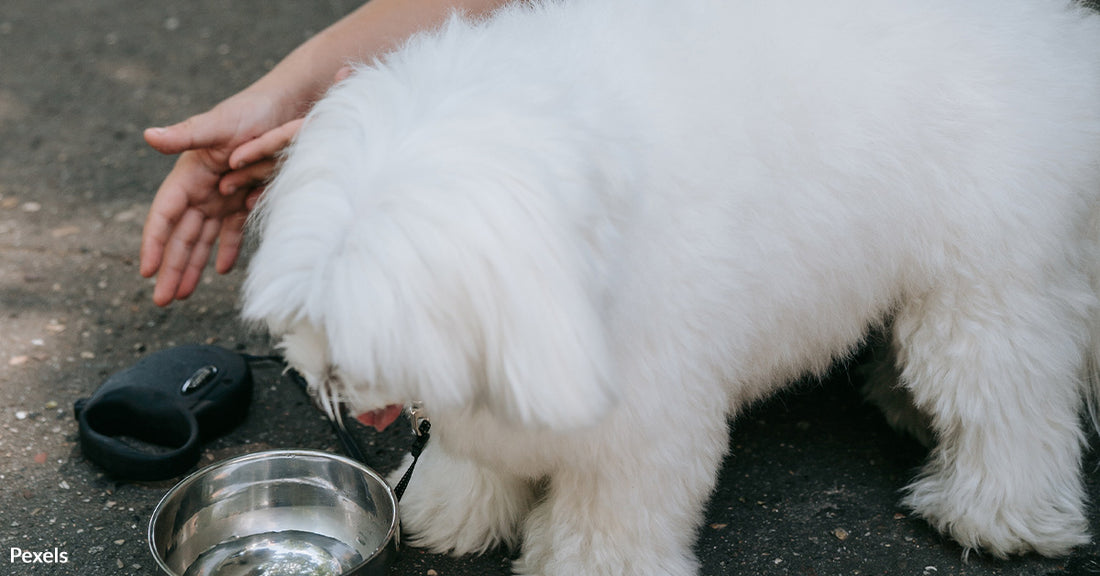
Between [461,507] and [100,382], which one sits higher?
[100,382]

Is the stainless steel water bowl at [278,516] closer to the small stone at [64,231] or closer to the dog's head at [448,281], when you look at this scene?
the dog's head at [448,281]

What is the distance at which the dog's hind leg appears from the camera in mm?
1693

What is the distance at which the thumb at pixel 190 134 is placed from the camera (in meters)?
1.95

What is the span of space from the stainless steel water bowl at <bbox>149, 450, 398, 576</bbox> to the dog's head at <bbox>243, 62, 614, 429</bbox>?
0.58m

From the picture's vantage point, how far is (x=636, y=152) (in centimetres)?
138

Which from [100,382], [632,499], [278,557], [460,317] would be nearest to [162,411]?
[100,382]

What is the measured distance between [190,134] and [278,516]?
0.75 m

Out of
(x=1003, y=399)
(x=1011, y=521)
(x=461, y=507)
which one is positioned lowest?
(x=1011, y=521)

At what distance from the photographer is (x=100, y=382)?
236 centimetres

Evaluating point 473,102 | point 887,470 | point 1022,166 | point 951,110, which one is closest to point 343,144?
point 473,102

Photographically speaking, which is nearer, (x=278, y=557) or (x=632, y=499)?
(x=632, y=499)
